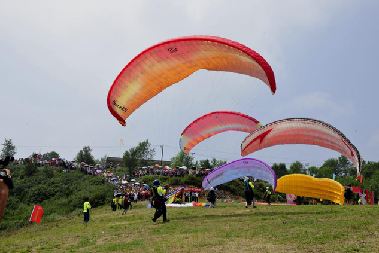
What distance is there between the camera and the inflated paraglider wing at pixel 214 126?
A: 22.5m

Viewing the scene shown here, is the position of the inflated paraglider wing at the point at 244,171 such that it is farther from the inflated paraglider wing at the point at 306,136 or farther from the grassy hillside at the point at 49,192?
the grassy hillside at the point at 49,192

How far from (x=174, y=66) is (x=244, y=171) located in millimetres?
9504

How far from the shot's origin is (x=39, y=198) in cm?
4088

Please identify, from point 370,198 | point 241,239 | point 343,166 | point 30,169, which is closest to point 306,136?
point 241,239

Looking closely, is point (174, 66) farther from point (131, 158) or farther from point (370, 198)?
point (131, 158)

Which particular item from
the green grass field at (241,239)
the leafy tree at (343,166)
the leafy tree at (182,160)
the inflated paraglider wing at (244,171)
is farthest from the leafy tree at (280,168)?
the green grass field at (241,239)

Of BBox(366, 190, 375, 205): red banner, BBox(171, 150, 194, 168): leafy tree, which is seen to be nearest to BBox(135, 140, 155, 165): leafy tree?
BBox(171, 150, 194, 168): leafy tree

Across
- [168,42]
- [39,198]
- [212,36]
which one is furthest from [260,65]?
[39,198]

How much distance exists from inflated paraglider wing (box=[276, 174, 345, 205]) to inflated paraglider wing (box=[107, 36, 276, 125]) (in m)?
10.9

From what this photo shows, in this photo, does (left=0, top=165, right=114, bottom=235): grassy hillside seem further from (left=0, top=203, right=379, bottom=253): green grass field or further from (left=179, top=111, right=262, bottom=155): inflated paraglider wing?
(left=0, top=203, right=379, bottom=253): green grass field

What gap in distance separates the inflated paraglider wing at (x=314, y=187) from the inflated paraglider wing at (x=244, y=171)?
308 centimetres

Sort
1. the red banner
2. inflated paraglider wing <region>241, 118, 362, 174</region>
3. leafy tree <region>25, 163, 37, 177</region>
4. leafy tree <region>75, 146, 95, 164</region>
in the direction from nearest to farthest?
inflated paraglider wing <region>241, 118, 362, 174</region> → the red banner → leafy tree <region>25, 163, 37, 177</region> → leafy tree <region>75, 146, 95, 164</region>

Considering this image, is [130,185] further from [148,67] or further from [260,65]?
[260,65]

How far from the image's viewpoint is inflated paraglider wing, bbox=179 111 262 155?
22.5 meters
